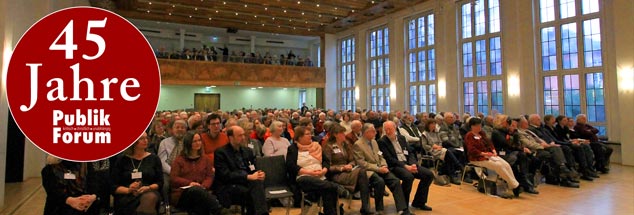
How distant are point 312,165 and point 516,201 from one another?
9.06 feet

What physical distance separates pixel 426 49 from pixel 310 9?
4632 millimetres

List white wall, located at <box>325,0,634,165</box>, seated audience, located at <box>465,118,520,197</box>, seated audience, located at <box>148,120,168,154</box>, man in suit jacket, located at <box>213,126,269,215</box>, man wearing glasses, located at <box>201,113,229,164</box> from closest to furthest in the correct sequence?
1. man in suit jacket, located at <box>213,126,269,215</box>
2. man wearing glasses, located at <box>201,113,229,164</box>
3. seated audience, located at <box>148,120,168,154</box>
4. seated audience, located at <box>465,118,520,197</box>
5. white wall, located at <box>325,0,634,165</box>

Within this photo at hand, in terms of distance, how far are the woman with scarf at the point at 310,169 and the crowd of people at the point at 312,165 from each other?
11 millimetres

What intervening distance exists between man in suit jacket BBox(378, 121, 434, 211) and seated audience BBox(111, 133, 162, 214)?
8.36 ft

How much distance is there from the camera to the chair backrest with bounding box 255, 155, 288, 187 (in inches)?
149

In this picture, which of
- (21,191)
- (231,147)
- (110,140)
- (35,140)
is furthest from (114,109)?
(21,191)

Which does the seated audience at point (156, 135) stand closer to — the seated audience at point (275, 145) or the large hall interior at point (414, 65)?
the seated audience at point (275, 145)

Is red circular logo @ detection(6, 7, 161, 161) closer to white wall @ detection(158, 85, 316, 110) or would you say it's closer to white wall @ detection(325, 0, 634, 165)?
white wall @ detection(325, 0, 634, 165)

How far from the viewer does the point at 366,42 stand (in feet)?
54.3

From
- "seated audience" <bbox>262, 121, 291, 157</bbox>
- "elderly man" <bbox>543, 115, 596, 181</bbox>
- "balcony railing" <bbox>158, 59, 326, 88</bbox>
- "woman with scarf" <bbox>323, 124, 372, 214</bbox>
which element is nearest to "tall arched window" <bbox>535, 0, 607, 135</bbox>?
"elderly man" <bbox>543, 115, 596, 181</bbox>

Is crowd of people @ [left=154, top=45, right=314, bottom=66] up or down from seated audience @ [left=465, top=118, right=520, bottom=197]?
up

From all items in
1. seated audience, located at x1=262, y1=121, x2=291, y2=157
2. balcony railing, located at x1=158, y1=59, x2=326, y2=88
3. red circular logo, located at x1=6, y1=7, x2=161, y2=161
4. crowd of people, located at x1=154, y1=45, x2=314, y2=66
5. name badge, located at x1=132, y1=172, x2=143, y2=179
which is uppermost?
crowd of people, located at x1=154, y1=45, x2=314, y2=66

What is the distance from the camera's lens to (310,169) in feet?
12.6

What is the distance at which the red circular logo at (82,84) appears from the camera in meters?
→ 1.02
